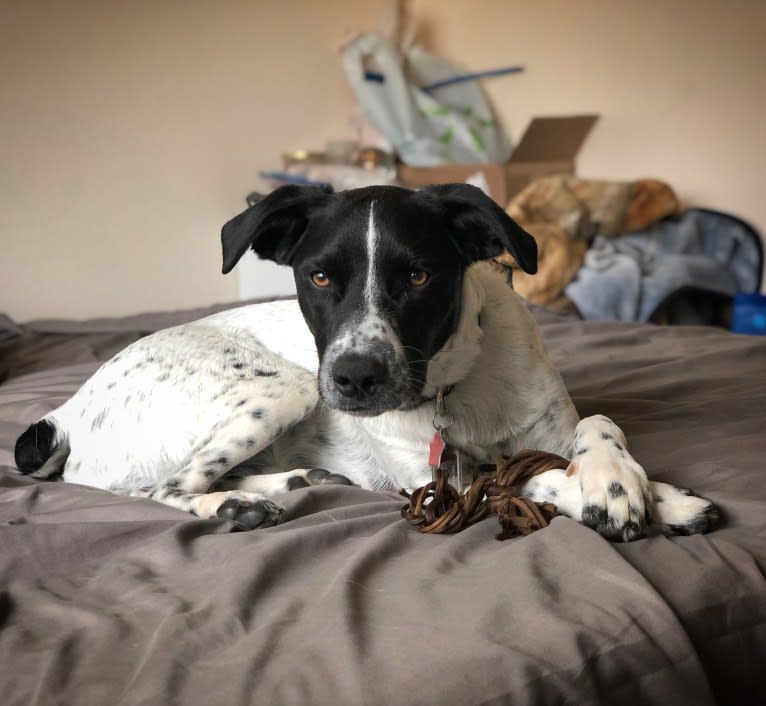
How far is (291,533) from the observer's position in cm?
137

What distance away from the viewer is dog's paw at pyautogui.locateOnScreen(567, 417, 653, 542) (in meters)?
1.29

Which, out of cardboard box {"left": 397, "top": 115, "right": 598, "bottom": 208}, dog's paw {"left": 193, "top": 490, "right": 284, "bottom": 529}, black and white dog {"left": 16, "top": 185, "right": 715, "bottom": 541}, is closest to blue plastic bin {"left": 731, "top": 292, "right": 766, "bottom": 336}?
cardboard box {"left": 397, "top": 115, "right": 598, "bottom": 208}

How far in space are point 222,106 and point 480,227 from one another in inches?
165

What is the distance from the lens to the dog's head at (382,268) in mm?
1524

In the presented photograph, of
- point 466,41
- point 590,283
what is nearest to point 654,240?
point 590,283

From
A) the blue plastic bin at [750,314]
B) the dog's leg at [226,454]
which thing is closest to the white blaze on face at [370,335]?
the dog's leg at [226,454]

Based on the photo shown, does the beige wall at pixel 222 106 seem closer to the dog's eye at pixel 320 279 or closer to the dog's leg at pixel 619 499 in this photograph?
the dog's eye at pixel 320 279

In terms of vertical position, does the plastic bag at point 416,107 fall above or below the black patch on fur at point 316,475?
above

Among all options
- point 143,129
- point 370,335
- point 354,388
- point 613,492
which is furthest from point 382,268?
point 143,129

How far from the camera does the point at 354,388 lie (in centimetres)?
151

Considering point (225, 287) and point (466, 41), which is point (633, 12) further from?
point (225, 287)

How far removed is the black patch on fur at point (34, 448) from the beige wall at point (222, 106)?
9.70ft

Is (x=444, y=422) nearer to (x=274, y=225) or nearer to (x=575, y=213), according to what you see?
(x=274, y=225)

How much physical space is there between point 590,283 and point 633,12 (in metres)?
1.95
